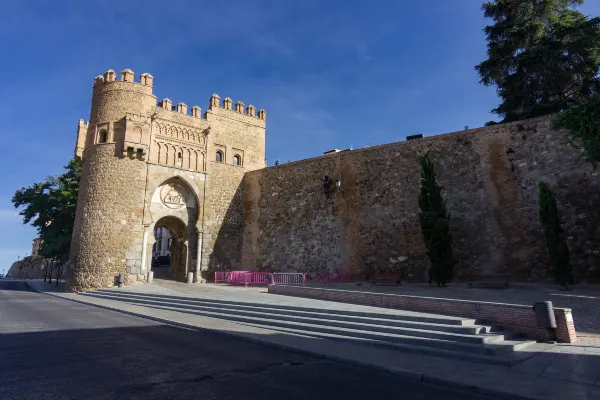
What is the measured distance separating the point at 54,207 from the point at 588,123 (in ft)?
92.3

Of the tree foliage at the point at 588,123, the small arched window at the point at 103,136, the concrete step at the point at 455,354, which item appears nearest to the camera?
the concrete step at the point at 455,354

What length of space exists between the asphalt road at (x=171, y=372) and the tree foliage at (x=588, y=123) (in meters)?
8.96

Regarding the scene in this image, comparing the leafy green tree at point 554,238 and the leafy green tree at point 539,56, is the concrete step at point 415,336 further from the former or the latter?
the leafy green tree at point 539,56

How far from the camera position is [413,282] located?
15867 mm

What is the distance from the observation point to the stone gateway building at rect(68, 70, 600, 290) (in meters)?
14.2

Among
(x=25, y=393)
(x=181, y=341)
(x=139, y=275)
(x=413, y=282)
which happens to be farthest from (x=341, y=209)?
(x=25, y=393)

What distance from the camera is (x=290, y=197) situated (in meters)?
21.5

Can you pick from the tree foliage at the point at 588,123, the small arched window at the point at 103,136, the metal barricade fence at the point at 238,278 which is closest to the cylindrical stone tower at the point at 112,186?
the small arched window at the point at 103,136

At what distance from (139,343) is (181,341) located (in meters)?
0.78

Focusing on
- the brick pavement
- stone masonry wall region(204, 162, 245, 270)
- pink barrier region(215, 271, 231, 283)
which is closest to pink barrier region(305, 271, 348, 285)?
the brick pavement

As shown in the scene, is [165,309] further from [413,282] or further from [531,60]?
[531,60]

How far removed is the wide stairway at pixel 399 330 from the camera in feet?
20.5

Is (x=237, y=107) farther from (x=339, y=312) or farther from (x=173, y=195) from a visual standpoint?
(x=339, y=312)

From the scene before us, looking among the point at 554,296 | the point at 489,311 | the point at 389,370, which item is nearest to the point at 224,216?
the point at 554,296
